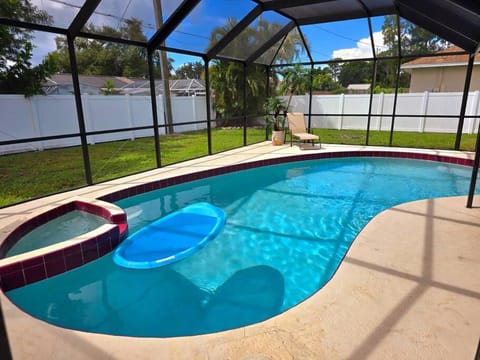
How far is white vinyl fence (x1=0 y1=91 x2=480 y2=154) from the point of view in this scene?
29.6 ft

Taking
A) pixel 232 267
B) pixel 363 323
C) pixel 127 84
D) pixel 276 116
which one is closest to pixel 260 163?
pixel 276 116

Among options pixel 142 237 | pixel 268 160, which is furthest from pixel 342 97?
pixel 142 237

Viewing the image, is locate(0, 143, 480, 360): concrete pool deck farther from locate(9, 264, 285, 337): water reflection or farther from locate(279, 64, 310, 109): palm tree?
locate(279, 64, 310, 109): palm tree

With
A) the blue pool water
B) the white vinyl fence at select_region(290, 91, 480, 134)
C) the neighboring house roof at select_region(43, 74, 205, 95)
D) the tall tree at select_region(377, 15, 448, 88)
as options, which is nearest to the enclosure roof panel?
the tall tree at select_region(377, 15, 448, 88)

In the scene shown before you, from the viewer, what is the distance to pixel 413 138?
33.7 ft

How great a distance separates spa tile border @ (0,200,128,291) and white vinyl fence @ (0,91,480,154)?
21.5ft

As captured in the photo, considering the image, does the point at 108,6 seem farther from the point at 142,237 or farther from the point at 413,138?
the point at 413,138

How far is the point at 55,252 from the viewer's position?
9.76 ft

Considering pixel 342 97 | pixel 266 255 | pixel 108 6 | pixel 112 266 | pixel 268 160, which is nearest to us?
pixel 112 266

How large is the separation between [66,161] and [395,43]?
356 inches

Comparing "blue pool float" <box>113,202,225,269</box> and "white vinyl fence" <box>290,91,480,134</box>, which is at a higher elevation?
"white vinyl fence" <box>290,91,480,134</box>

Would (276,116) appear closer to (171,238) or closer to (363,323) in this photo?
(171,238)

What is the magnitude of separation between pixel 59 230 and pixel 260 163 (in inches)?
176

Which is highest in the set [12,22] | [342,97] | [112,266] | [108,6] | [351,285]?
[108,6]
